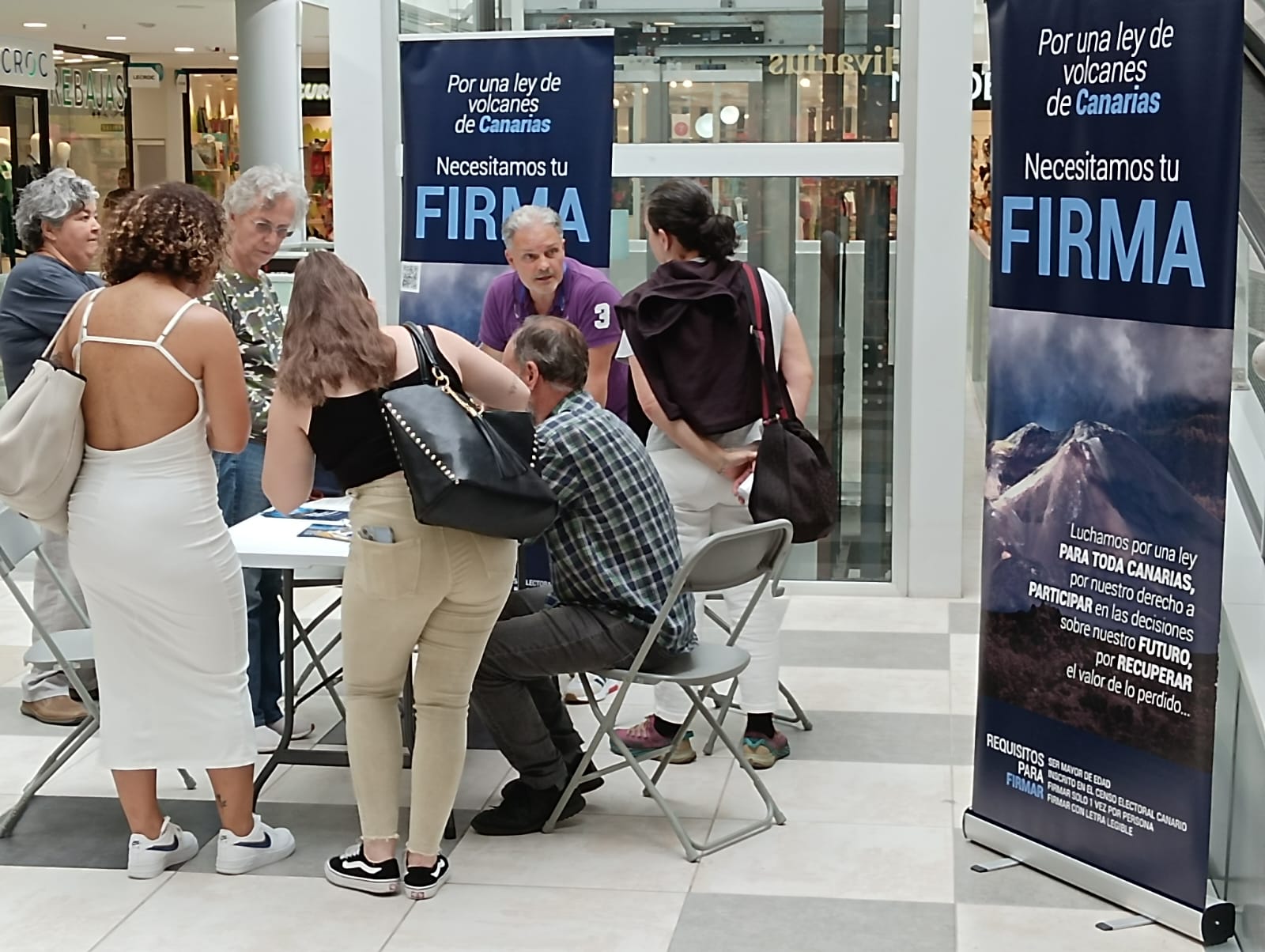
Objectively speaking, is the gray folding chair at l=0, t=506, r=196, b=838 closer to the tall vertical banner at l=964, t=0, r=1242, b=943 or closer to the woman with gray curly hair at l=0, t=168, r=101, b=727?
the woman with gray curly hair at l=0, t=168, r=101, b=727

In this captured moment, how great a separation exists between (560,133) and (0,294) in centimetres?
184

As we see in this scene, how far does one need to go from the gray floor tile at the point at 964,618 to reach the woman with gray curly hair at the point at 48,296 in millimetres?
3101

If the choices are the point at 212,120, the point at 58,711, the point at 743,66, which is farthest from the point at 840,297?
the point at 212,120

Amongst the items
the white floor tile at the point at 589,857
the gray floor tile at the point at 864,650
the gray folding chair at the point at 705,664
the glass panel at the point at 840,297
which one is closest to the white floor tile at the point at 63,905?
the white floor tile at the point at 589,857

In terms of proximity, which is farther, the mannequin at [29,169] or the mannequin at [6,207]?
the mannequin at [29,169]

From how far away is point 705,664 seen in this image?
13.3 ft

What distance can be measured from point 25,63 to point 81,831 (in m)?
17.8

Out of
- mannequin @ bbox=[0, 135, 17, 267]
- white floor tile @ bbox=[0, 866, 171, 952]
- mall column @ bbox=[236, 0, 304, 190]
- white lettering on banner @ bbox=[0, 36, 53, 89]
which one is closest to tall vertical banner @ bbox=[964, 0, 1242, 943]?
white floor tile @ bbox=[0, 866, 171, 952]

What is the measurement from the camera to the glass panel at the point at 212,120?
81.4 ft

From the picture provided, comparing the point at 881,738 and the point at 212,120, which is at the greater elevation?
the point at 212,120

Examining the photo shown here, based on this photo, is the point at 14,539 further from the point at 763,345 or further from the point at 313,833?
the point at 763,345

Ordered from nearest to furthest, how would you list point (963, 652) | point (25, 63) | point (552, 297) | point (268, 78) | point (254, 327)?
point (254, 327)
point (552, 297)
point (963, 652)
point (268, 78)
point (25, 63)

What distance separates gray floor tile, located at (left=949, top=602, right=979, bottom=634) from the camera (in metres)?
6.22

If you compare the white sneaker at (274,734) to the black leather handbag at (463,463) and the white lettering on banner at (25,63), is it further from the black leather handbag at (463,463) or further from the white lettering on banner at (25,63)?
the white lettering on banner at (25,63)
